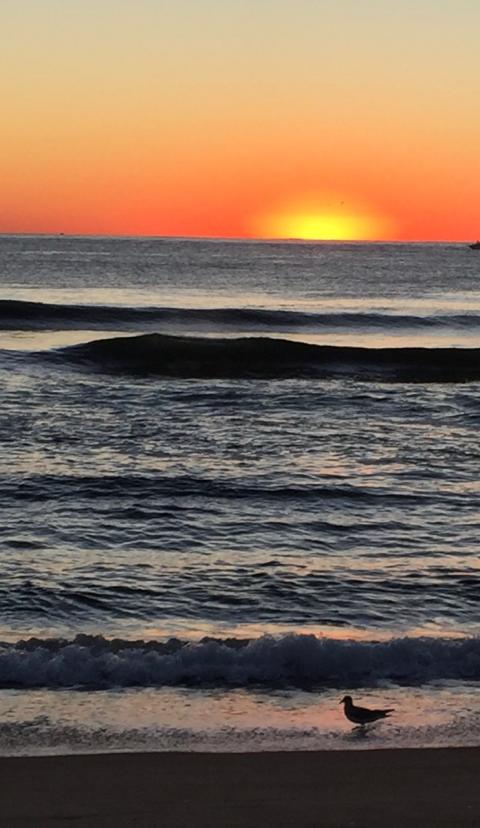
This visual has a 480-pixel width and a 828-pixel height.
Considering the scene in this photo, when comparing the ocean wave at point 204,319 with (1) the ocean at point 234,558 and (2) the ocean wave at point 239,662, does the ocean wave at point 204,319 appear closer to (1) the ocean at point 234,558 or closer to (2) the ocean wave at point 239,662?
(1) the ocean at point 234,558

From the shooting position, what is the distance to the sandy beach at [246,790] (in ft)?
19.9

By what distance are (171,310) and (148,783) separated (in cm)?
4381

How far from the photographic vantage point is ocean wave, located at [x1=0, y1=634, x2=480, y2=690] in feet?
28.2

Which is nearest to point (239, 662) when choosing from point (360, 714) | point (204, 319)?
point (360, 714)

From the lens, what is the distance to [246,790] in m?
6.45

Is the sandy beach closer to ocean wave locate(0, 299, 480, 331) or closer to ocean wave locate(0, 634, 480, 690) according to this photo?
ocean wave locate(0, 634, 480, 690)

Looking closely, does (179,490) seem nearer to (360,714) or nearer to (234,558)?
(234,558)

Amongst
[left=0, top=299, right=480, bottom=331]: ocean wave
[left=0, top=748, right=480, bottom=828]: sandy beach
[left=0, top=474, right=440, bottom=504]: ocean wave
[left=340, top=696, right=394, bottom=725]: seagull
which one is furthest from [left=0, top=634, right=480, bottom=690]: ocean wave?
[left=0, top=299, right=480, bottom=331]: ocean wave

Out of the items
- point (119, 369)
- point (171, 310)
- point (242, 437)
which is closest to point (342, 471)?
point (242, 437)

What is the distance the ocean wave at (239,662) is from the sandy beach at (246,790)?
1.62 m

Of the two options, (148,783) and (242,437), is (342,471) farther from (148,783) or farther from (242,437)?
(148,783)

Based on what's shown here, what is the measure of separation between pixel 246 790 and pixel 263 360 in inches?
1040

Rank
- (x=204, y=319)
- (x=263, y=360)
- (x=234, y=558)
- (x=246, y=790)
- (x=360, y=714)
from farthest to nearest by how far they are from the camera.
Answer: (x=204, y=319), (x=263, y=360), (x=234, y=558), (x=360, y=714), (x=246, y=790)

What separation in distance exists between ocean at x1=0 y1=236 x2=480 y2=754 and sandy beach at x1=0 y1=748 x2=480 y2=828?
32 cm
